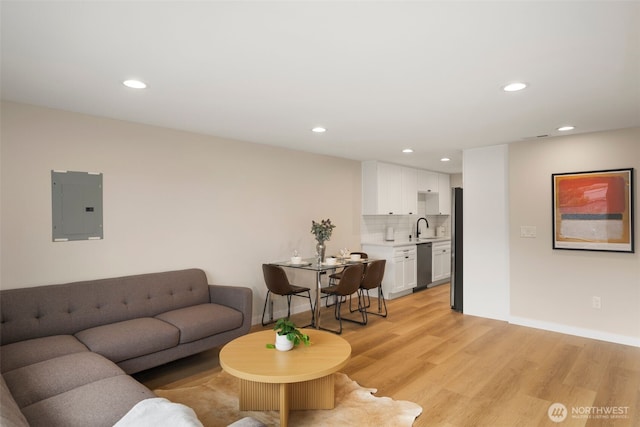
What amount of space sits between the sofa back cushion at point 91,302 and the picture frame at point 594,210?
4215 mm

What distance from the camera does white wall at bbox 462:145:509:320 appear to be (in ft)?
15.6

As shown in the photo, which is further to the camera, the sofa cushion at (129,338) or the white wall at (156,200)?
the white wall at (156,200)

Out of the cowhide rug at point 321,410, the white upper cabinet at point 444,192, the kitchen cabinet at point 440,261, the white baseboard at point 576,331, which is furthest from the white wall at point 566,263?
the white upper cabinet at point 444,192

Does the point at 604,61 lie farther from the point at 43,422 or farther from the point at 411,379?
the point at 43,422

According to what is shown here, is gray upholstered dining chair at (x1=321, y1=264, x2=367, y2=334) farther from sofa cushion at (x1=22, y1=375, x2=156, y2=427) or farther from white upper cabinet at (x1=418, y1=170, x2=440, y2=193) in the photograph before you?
white upper cabinet at (x1=418, y1=170, x2=440, y2=193)

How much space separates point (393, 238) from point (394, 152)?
6.79ft

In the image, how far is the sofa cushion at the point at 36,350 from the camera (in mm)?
2297

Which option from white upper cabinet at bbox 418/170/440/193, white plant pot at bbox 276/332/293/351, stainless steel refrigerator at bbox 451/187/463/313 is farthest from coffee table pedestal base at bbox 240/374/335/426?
white upper cabinet at bbox 418/170/440/193

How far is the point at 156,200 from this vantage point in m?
3.72

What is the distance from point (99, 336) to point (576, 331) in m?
4.93

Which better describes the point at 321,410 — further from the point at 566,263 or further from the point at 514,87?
the point at 566,263

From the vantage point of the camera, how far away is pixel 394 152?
209 inches

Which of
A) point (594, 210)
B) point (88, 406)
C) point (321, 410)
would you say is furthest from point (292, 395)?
point (594, 210)

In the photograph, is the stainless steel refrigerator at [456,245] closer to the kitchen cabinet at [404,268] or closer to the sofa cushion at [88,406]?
the kitchen cabinet at [404,268]
